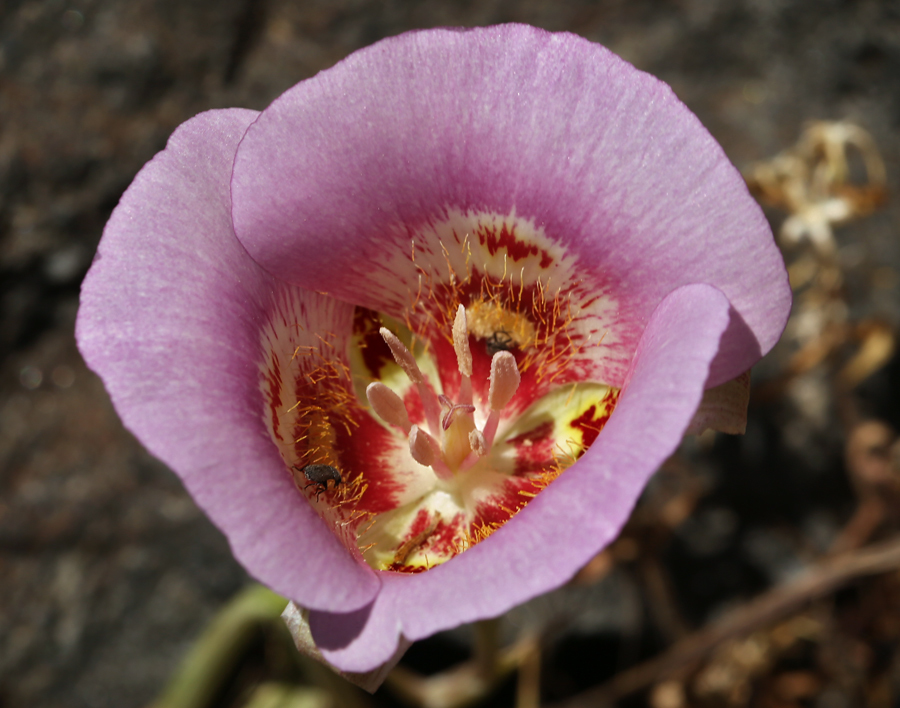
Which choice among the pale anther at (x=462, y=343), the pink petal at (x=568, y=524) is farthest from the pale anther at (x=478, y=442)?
the pink petal at (x=568, y=524)

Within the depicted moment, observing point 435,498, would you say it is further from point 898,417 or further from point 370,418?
point 898,417

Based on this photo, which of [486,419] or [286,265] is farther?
[486,419]

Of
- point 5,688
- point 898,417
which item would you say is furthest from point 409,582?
point 898,417

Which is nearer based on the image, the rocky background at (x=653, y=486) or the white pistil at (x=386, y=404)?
the white pistil at (x=386, y=404)

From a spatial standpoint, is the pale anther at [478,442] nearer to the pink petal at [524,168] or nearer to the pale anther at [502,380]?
the pale anther at [502,380]

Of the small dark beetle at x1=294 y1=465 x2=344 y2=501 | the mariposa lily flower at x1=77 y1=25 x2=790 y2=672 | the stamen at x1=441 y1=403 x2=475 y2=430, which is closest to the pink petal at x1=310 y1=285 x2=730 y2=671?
the mariposa lily flower at x1=77 y1=25 x2=790 y2=672

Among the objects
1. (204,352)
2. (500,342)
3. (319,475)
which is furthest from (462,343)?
(204,352)

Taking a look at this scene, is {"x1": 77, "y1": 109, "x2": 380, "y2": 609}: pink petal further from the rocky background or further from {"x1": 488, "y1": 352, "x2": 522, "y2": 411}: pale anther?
the rocky background
